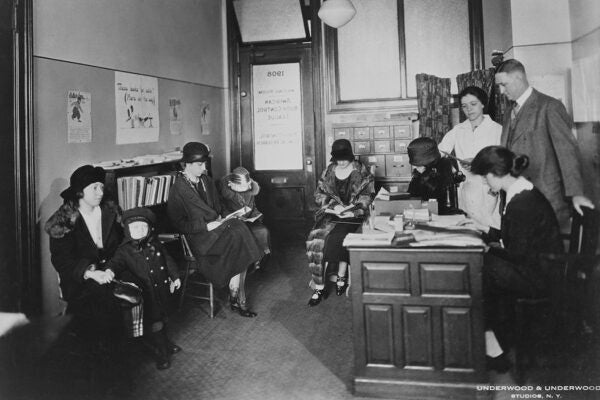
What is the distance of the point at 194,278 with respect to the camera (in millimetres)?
4867

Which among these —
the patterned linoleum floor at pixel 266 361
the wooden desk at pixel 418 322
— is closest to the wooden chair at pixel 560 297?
the patterned linoleum floor at pixel 266 361

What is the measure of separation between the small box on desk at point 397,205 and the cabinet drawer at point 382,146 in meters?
2.80

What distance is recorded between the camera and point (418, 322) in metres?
2.53

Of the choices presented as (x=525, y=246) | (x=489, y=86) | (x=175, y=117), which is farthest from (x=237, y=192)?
(x=525, y=246)

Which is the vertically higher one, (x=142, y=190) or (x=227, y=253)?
(x=142, y=190)

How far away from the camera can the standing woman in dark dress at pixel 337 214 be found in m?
4.15

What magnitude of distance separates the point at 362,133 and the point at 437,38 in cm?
143

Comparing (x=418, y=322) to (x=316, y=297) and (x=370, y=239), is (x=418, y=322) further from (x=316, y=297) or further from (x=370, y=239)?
(x=316, y=297)

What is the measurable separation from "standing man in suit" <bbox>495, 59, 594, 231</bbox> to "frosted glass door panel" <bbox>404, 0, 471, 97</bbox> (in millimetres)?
2891

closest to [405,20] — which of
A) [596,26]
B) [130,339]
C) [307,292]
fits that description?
[596,26]

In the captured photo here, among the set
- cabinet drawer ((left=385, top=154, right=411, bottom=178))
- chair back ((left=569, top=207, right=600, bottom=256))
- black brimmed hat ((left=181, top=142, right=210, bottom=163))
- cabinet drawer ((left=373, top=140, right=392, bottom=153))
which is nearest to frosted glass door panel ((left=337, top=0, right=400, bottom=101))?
cabinet drawer ((left=373, top=140, right=392, bottom=153))

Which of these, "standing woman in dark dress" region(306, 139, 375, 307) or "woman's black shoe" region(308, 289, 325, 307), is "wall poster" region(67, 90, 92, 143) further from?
"woman's black shoe" region(308, 289, 325, 307)

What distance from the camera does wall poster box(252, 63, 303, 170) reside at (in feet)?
21.3

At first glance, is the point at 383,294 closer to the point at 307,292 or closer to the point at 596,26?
the point at 307,292
